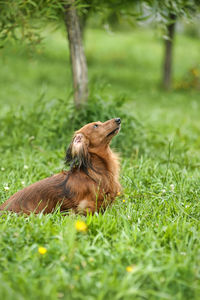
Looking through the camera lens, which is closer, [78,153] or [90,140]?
[78,153]

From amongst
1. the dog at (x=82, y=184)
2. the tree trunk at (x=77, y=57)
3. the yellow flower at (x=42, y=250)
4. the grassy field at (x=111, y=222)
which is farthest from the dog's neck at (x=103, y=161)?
the tree trunk at (x=77, y=57)

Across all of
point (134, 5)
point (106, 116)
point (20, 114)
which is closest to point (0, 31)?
point (20, 114)

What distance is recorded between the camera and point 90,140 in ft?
11.5

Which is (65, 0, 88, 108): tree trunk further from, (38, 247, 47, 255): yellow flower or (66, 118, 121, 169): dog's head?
(38, 247, 47, 255): yellow flower

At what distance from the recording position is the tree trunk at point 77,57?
16.5 ft

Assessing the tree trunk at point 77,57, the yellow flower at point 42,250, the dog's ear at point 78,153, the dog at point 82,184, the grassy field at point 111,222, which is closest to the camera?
the grassy field at point 111,222

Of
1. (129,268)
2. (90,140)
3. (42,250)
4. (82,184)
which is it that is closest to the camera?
(129,268)

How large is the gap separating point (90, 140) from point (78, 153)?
246mm

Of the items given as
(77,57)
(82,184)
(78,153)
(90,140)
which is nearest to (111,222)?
(82,184)

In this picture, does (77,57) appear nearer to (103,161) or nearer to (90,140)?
(90,140)

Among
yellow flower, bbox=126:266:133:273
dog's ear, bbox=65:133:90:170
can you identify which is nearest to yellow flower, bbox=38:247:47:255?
yellow flower, bbox=126:266:133:273

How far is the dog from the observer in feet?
10.4

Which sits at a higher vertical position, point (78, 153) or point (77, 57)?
point (77, 57)

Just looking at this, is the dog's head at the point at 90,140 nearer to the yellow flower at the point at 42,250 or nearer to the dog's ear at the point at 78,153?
the dog's ear at the point at 78,153
